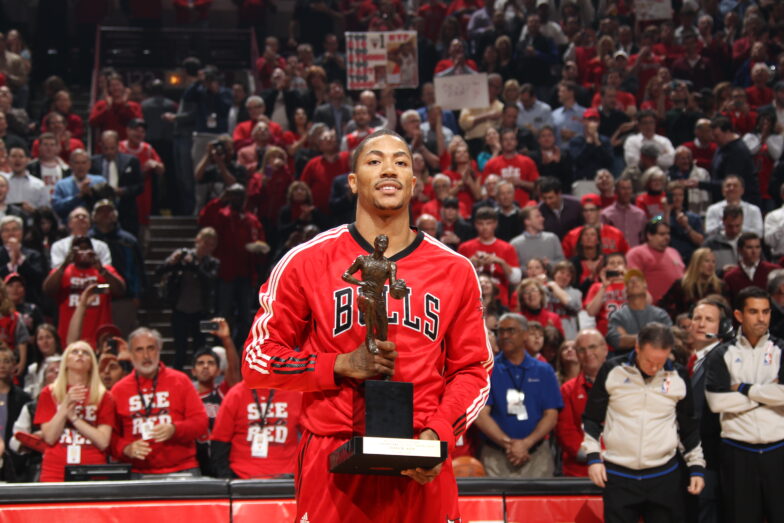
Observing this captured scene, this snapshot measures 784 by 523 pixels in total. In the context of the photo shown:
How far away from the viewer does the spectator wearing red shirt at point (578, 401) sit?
8375 mm

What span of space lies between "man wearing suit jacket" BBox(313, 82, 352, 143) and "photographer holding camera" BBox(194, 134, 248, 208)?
191 centimetres

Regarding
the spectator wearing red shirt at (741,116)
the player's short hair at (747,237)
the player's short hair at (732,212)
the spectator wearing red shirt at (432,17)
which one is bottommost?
the player's short hair at (747,237)

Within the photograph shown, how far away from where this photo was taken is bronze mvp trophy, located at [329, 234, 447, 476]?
10.9 feet

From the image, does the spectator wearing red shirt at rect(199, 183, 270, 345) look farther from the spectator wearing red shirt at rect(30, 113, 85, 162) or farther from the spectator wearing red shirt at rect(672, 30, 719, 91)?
the spectator wearing red shirt at rect(672, 30, 719, 91)

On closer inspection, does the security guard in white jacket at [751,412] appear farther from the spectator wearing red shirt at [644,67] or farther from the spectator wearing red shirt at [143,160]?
the spectator wearing red shirt at [644,67]

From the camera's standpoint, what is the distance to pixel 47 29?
18047mm

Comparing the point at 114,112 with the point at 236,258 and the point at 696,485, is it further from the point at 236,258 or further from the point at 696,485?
the point at 696,485

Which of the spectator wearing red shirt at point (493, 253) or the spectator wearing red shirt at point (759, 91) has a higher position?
the spectator wearing red shirt at point (759, 91)

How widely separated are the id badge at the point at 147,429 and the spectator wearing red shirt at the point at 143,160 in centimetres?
502

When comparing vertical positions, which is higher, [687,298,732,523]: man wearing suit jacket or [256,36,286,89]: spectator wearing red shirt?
[256,36,286,89]: spectator wearing red shirt

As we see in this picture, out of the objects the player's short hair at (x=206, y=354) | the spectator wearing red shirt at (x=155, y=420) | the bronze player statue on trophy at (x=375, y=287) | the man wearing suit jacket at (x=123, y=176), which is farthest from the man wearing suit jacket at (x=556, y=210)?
the bronze player statue on trophy at (x=375, y=287)

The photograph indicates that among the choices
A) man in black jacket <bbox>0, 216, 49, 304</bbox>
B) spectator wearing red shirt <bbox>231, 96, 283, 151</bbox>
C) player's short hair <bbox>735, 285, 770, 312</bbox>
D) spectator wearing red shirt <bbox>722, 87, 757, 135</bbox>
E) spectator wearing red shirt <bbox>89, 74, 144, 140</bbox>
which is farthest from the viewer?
spectator wearing red shirt <bbox>722, 87, 757, 135</bbox>

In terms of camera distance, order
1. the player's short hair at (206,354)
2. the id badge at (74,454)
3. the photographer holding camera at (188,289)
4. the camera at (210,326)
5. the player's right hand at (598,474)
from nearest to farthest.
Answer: the player's right hand at (598,474)
the id badge at (74,454)
the camera at (210,326)
the player's short hair at (206,354)
the photographer holding camera at (188,289)

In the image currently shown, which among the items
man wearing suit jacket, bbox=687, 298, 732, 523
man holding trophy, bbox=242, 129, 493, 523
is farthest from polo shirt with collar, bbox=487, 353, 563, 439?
man holding trophy, bbox=242, 129, 493, 523
